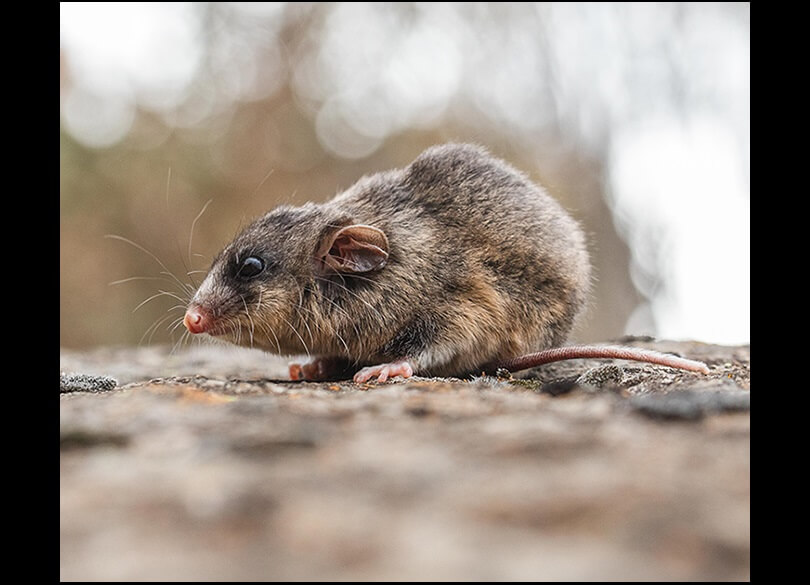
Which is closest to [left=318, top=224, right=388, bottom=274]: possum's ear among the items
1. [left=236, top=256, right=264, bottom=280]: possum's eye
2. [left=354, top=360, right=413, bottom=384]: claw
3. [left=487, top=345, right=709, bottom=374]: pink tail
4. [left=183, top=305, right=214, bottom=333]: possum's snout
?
[left=236, top=256, right=264, bottom=280]: possum's eye

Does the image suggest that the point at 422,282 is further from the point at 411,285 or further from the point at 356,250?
the point at 356,250

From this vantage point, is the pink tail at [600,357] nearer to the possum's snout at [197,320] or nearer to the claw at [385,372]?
the claw at [385,372]

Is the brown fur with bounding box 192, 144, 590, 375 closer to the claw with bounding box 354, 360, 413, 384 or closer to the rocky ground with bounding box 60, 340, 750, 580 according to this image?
the claw with bounding box 354, 360, 413, 384

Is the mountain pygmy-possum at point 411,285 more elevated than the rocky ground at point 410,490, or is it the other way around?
the mountain pygmy-possum at point 411,285

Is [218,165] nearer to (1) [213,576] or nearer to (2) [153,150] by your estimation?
(2) [153,150]

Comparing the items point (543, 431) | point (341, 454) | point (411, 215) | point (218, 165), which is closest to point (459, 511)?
point (341, 454)

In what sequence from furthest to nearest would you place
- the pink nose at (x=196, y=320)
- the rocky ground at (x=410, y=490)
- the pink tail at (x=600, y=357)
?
the pink nose at (x=196, y=320) < the pink tail at (x=600, y=357) < the rocky ground at (x=410, y=490)

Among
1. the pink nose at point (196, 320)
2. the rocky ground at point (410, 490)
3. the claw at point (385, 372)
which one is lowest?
the rocky ground at point (410, 490)

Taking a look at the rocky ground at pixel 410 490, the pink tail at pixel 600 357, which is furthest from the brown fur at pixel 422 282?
the rocky ground at pixel 410 490
